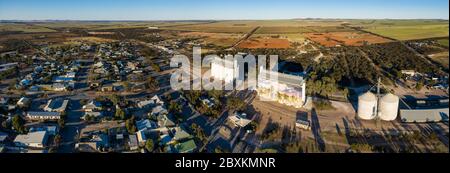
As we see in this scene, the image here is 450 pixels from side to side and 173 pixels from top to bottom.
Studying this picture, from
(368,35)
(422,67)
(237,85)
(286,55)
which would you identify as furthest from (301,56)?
(368,35)

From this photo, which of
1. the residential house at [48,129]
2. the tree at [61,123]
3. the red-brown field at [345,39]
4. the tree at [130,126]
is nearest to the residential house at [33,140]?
the residential house at [48,129]

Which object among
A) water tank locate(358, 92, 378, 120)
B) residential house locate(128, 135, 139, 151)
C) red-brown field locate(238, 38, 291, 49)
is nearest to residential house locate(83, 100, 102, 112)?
residential house locate(128, 135, 139, 151)

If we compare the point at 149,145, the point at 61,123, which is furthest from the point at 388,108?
the point at 61,123

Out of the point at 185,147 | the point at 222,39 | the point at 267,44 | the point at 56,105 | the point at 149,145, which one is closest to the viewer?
the point at 149,145

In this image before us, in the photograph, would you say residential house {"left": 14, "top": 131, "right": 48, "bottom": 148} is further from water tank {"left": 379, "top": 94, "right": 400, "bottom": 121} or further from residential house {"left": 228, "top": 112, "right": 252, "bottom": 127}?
water tank {"left": 379, "top": 94, "right": 400, "bottom": 121}

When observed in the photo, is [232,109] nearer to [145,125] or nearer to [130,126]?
[145,125]

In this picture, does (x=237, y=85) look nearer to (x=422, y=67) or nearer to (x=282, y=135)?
(x=282, y=135)
